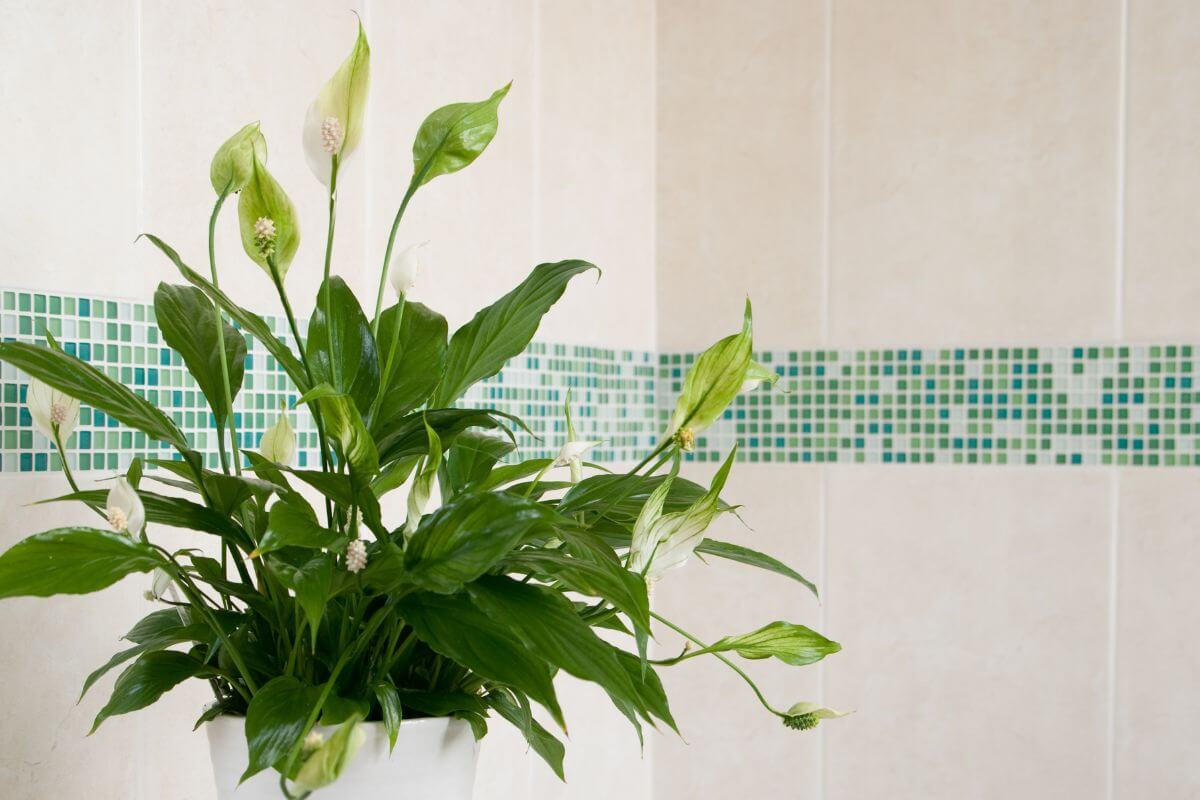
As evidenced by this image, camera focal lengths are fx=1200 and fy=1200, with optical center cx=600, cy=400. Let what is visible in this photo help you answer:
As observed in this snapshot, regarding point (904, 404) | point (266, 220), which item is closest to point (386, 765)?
point (266, 220)

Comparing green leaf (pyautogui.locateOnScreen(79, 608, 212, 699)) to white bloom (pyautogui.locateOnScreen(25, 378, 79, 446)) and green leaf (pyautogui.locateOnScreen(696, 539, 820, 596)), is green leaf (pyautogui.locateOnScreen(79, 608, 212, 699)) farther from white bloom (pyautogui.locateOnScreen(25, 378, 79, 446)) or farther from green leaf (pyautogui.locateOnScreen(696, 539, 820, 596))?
green leaf (pyautogui.locateOnScreen(696, 539, 820, 596))

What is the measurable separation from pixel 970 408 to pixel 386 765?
1422mm

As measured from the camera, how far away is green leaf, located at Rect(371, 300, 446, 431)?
90 centimetres

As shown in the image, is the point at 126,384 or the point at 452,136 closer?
the point at 452,136

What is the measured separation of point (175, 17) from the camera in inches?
48.8

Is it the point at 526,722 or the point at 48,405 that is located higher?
the point at 48,405

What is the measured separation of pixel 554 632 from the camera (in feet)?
2.46

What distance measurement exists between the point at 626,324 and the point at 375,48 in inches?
28.8

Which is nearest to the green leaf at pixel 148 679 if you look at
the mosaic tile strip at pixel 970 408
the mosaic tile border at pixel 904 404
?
the mosaic tile border at pixel 904 404

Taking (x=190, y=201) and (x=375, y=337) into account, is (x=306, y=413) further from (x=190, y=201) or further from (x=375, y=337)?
(x=375, y=337)

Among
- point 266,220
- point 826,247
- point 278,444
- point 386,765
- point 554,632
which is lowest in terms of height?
point 386,765

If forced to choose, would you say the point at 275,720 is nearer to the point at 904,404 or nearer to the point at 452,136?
the point at 452,136

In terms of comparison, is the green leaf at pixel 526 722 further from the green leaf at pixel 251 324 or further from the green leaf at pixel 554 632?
the green leaf at pixel 251 324

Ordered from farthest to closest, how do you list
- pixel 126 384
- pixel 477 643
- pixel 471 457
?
pixel 126 384 → pixel 471 457 → pixel 477 643
